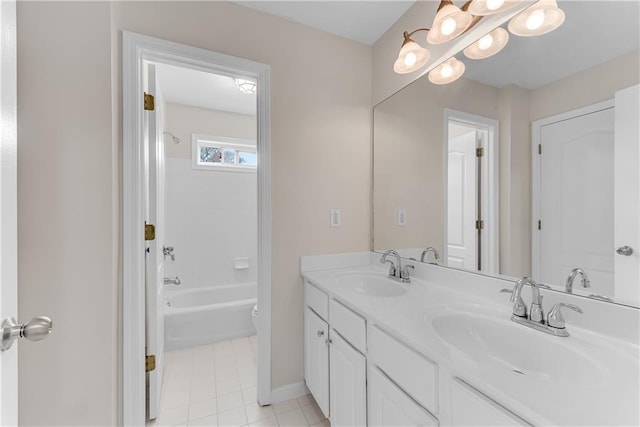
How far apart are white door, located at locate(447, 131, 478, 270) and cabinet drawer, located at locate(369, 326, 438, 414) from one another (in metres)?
0.64

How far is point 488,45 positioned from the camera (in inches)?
45.5

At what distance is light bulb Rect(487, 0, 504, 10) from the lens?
1.01 m

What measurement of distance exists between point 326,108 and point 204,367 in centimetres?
211

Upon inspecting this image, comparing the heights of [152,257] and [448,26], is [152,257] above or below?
below

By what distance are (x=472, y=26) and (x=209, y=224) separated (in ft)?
9.27

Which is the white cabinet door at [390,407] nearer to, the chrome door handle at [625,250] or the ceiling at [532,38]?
the chrome door handle at [625,250]

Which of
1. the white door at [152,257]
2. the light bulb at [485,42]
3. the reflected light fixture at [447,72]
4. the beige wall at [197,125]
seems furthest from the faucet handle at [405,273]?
the beige wall at [197,125]

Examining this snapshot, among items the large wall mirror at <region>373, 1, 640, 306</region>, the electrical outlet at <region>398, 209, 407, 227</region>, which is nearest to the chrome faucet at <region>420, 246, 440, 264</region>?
the large wall mirror at <region>373, 1, 640, 306</region>

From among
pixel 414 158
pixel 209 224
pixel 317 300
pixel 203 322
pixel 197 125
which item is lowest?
pixel 203 322

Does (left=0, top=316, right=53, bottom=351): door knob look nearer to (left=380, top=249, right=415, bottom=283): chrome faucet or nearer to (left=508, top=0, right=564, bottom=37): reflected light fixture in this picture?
(left=380, top=249, right=415, bottom=283): chrome faucet

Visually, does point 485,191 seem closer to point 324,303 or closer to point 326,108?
point 324,303

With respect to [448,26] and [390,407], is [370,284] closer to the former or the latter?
[390,407]

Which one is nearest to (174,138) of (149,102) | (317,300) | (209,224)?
(209,224)

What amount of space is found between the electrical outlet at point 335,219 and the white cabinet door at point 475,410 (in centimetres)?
119
